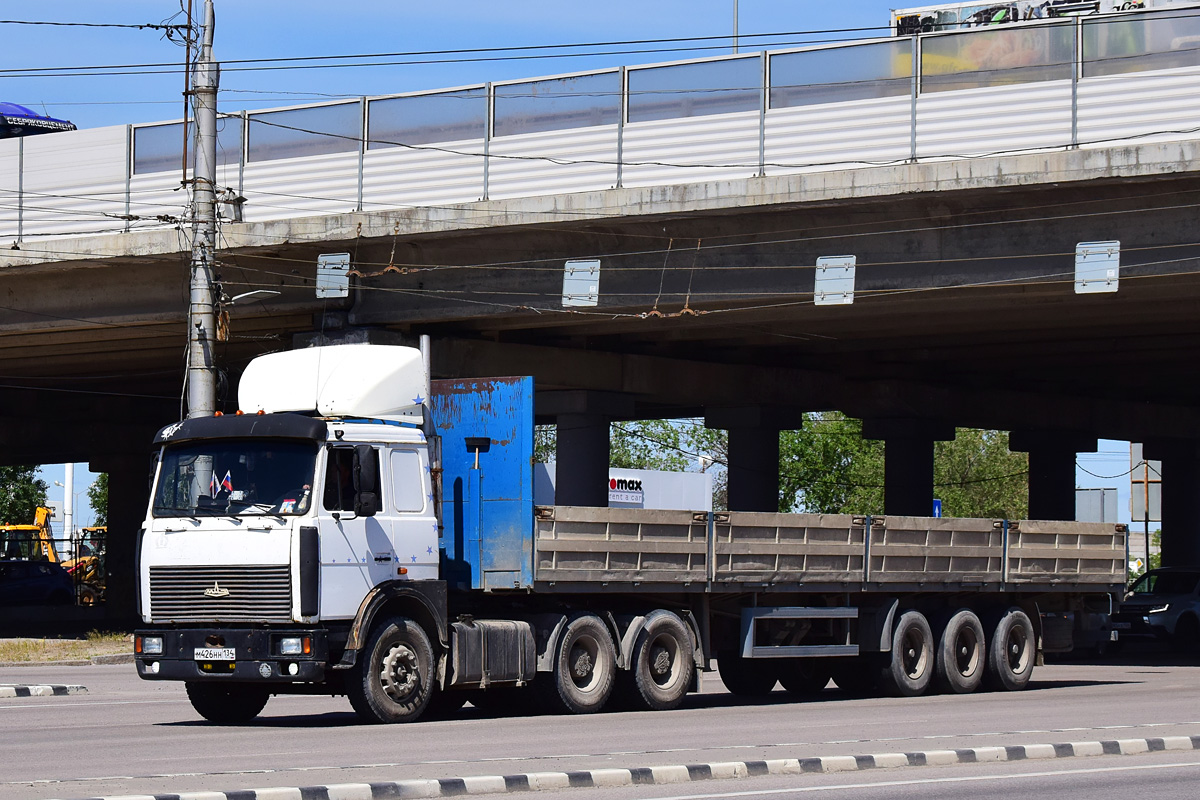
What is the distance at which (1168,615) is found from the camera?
3262 cm

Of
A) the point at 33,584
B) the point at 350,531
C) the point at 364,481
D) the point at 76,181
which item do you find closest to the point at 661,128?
the point at 76,181

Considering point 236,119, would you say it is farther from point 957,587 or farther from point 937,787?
point 937,787

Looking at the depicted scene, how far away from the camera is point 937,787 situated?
1077 cm

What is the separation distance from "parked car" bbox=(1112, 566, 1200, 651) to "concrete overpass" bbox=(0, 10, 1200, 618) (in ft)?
16.2

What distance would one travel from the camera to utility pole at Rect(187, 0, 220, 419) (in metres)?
25.2

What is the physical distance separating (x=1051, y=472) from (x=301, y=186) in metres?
28.7

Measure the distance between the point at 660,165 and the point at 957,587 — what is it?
772 cm

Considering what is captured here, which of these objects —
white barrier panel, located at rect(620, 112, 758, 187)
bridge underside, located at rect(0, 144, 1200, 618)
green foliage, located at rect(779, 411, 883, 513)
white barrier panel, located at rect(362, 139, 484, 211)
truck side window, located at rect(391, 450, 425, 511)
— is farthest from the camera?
green foliage, located at rect(779, 411, 883, 513)

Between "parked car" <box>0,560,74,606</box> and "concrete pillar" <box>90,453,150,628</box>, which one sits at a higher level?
"concrete pillar" <box>90,453,150,628</box>

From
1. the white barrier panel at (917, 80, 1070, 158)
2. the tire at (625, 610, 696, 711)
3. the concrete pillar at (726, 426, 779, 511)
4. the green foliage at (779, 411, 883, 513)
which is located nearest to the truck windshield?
the tire at (625, 610, 696, 711)

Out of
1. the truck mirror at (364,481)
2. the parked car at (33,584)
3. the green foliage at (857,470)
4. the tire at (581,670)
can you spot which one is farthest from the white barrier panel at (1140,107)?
the green foliage at (857,470)

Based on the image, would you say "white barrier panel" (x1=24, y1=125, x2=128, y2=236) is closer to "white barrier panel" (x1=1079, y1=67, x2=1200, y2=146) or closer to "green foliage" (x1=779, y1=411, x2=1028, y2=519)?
"white barrier panel" (x1=1079, y1=67, x2=1200, y2=146)

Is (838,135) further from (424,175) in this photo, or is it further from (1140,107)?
(424,175)

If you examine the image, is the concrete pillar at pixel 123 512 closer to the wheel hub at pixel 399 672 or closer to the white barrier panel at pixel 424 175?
the white barrier panel at pixel 424 175
